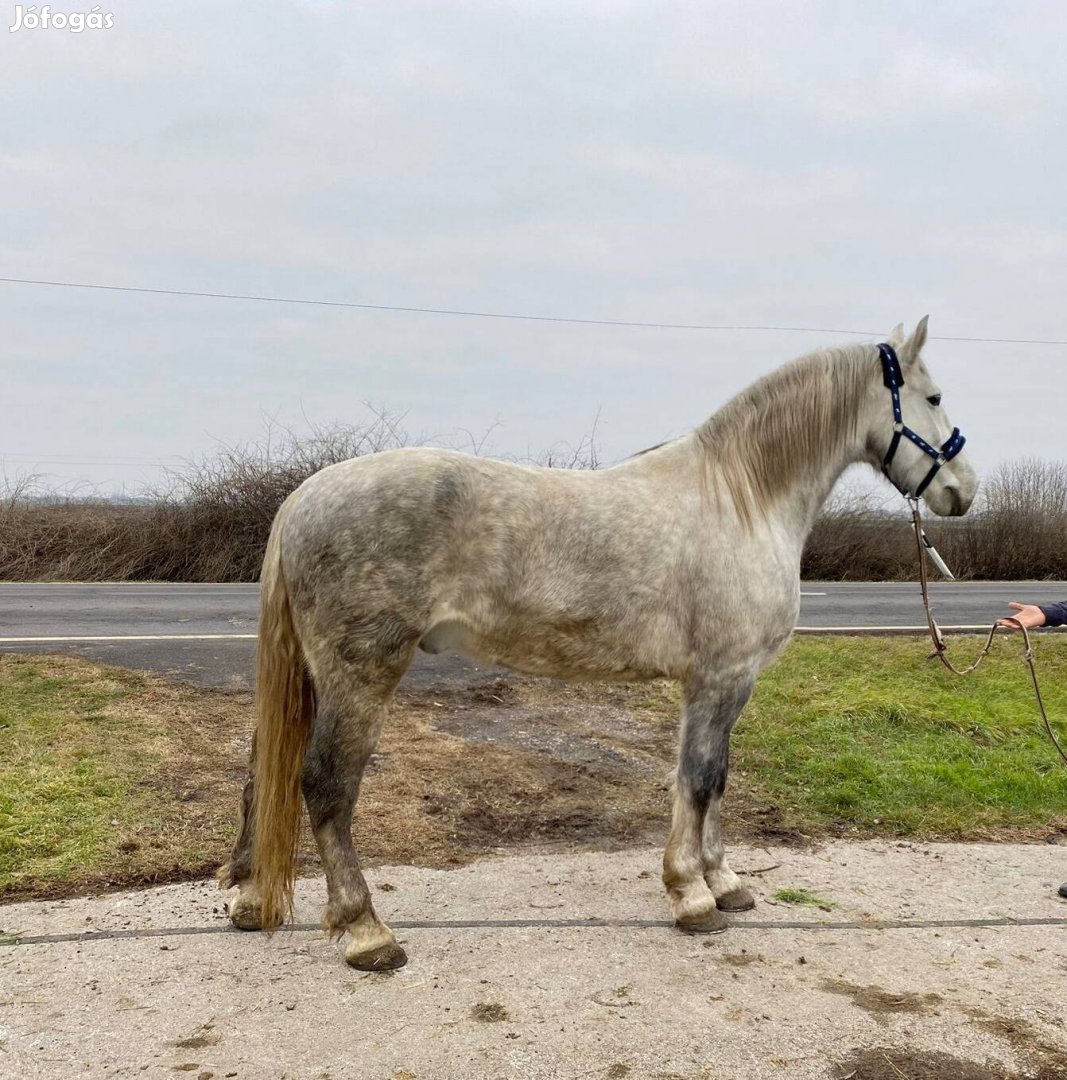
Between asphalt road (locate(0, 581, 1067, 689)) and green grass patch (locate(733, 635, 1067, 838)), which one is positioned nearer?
green grass patch (locate(733, 635, 1067, 838))

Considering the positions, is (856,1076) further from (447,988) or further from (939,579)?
(939,579)

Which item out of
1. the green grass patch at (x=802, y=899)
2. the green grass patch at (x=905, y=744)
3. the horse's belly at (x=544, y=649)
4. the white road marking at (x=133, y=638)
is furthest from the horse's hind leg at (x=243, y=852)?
→ the white road marking at (x=133, y=638)

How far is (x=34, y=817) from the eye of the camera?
4.35m

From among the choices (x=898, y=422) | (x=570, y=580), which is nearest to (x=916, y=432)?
(x=898, y=422)

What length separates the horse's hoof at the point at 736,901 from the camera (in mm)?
3863

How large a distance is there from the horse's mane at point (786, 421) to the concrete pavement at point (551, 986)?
184cm

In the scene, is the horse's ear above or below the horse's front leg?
above

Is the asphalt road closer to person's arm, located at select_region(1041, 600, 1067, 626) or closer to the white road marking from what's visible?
the white road marking

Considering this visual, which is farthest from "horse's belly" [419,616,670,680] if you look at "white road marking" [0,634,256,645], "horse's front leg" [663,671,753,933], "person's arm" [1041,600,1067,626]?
"white road marking" [0,634,256,645]

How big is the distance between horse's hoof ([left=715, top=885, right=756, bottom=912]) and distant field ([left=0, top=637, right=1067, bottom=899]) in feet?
2.60

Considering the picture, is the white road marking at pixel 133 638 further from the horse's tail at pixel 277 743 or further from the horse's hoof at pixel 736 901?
the horse's hoof at pixel 736 901

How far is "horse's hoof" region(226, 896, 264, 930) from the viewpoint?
350 cm

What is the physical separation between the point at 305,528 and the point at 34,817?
235cm

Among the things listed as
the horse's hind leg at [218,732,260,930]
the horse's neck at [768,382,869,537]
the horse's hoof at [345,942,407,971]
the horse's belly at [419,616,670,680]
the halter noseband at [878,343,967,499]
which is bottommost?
the horse's hoof at [345,942,407,971]
